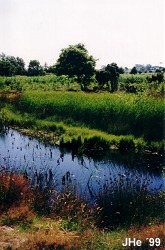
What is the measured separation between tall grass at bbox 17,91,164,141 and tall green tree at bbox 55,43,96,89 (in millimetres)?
22883

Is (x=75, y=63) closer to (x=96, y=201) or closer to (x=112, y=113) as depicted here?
(x=112, y=113)

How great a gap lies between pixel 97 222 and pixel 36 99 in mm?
17329

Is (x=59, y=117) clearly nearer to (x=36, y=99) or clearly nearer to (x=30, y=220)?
(x=36, y=99)

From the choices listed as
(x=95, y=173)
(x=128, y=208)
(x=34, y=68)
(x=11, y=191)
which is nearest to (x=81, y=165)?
(x=95, y=173)

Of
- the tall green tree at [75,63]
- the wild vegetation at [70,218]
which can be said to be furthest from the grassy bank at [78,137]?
the tall green tree at [75,63]

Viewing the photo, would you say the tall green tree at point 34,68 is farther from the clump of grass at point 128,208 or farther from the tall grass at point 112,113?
the clump of grass at point 128,208

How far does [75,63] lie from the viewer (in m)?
49.3

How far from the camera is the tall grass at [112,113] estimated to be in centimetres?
1783

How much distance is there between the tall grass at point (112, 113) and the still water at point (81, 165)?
8.27ft

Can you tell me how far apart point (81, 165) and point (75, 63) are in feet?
120

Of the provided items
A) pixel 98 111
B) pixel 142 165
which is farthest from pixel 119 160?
pixel 98 111

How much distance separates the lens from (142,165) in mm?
14484

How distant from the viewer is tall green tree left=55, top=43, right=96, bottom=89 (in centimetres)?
4625

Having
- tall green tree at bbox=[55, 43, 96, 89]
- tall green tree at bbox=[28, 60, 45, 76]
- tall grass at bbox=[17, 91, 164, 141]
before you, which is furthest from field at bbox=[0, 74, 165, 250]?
tall green tree at bbox=[28, 60, 45, 76]
